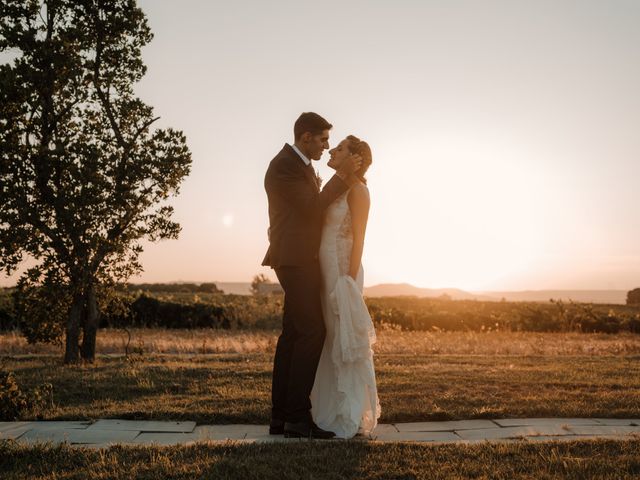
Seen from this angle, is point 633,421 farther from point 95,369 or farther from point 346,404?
point 95,369

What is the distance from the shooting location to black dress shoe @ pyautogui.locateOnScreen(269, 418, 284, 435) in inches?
197

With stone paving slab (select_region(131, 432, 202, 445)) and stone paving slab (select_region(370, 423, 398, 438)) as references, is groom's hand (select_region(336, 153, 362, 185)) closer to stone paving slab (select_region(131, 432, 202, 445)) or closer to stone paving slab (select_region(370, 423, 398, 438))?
stone paving slab (select_region(370, 423, 398, 438))

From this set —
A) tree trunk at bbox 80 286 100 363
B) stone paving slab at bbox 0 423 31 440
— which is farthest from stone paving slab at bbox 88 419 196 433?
tree trunk at bbox 80 286 100 363

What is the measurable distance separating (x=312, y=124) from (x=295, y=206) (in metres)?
0.69

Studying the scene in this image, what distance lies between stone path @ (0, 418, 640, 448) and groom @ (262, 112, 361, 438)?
0.91 ft

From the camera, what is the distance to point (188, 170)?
9.65 m

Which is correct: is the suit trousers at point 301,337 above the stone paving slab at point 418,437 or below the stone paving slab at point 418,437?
above

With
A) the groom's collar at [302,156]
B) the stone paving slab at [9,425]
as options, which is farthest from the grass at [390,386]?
the groom's collar at [302,156]

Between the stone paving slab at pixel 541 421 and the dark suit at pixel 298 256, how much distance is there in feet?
5.52

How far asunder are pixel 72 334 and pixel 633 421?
770 centimetres

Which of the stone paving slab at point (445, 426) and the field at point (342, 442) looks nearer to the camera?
the field at point (342, 442)

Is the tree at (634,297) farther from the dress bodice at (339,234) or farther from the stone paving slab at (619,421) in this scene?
the dress bodice at (339,234)

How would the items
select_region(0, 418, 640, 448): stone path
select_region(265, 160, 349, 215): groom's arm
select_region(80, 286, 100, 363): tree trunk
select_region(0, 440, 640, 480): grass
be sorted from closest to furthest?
select_region(0, 440, 640, 480): grass → select_region(0, 418, 640, 448): stone path → select_region(265, 160, 349, 215): groom's arm → select_region(80, 286, 100, 363): tree trunk

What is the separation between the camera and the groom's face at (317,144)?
508 cm
